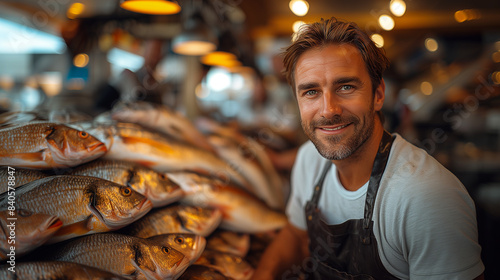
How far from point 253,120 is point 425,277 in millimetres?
6374

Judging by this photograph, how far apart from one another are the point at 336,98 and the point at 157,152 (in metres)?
0.98

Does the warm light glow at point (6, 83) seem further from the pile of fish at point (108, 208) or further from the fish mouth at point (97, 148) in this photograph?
the fish mouth at point (97, 148)

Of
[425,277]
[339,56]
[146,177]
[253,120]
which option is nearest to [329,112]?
[339,56]

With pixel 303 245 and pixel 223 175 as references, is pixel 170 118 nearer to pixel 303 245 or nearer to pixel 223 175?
pixel 223 175

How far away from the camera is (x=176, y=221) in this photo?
1.44 metres

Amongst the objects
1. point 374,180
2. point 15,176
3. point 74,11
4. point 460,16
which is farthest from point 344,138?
point 460,16

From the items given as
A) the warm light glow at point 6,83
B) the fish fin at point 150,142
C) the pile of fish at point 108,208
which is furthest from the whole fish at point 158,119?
the warm light glow at point 6,83

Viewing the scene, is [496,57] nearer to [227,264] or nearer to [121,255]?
[227,264]

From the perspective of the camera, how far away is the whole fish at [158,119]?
197 centimetres

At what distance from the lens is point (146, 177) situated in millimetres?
1424

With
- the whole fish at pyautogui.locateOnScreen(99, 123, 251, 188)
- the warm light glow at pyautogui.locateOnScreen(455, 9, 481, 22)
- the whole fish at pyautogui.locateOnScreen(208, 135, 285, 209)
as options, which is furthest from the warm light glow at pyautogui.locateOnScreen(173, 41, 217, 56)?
the warm light glow at pyautogui.locateOnScreen(455, 9, 481, 22)

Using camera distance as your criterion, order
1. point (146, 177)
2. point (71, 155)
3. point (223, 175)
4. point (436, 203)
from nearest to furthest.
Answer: point (436, 203) < point (71, 155) < point (146, 177) < point (223, 175)

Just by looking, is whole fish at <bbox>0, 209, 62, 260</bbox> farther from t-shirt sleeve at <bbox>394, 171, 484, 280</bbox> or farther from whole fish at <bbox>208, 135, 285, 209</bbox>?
whole fish at <bbox>208, 135, 285, 209</bbox>

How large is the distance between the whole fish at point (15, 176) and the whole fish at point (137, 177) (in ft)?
0.39
